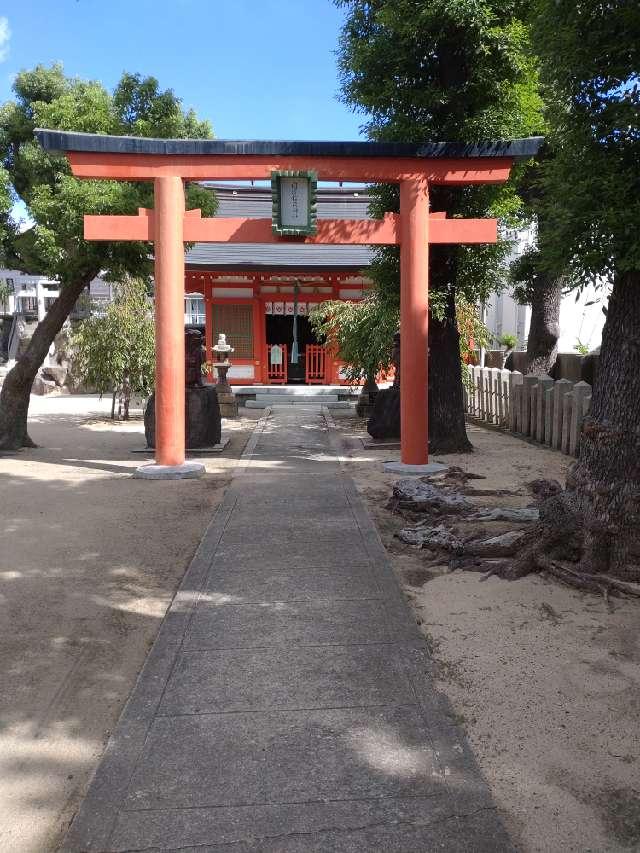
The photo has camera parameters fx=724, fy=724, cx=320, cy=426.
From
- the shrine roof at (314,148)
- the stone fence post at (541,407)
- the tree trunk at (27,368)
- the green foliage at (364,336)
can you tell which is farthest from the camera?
the green foliage at (364,336)

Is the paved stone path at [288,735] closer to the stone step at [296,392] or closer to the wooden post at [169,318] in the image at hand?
the wooden post at [169,318]

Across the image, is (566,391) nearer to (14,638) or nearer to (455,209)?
(455,209)

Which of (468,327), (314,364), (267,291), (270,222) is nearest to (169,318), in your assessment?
(270,222)

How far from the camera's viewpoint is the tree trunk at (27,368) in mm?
10383

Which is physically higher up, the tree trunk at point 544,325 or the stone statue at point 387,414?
the tree trunk at point 544,325

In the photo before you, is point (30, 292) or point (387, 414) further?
point (30, 292)

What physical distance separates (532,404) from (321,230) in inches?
204

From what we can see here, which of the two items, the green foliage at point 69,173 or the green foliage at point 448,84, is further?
the green foliage at point 69,173

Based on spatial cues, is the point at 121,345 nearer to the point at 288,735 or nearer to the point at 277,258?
the point at 277,258

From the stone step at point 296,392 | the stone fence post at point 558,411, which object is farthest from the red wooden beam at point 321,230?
the stone step at point 296,392

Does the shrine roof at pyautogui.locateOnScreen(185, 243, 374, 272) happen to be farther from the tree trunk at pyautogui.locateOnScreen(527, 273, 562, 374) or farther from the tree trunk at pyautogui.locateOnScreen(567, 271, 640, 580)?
the tree trunk at pyautogui.locateOnScreen(567, 271, 640, 580)

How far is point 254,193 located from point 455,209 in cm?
1868

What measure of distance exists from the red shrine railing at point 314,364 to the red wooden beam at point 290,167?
525 inches

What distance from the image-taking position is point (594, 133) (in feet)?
15.8
